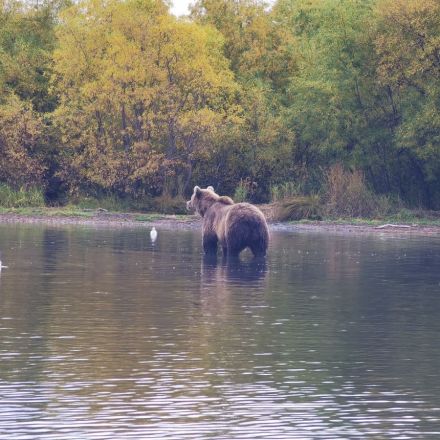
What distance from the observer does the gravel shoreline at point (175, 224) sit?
41.9m

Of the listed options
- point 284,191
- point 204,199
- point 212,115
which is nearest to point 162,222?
point 284,191

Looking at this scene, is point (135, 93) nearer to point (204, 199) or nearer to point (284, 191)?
point (284, 191)

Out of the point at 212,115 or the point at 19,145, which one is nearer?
the point at 212,115

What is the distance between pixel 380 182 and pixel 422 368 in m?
36.6

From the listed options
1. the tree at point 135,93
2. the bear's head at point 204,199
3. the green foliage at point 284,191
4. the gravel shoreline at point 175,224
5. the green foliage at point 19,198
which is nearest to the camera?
the bear's head at point 204,199

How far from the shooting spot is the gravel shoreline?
41938 mm

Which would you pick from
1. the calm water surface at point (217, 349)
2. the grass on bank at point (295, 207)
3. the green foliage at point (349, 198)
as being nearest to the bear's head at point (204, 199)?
the calm water surface at point (217, 349)

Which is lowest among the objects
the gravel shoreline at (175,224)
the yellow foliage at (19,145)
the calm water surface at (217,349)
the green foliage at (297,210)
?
the calm water surface at (217,349)

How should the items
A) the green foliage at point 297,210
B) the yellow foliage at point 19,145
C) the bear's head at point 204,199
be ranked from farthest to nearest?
A: the yellow foliage at point 19,145 → the green foliage at point 297,210 → the bear's head at point 204,199

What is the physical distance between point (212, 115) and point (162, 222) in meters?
7.78

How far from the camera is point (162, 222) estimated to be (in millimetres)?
44812

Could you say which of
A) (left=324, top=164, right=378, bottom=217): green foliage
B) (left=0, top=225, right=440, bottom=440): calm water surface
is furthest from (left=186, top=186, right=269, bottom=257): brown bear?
(left=324, top=164, right=378, bottom=217): green foliage

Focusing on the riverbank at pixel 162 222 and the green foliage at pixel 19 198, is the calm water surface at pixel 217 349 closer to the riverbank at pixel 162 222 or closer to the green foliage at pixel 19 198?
the riverbank at pixel 162 222

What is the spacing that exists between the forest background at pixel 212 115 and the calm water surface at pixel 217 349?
21.6 metres
